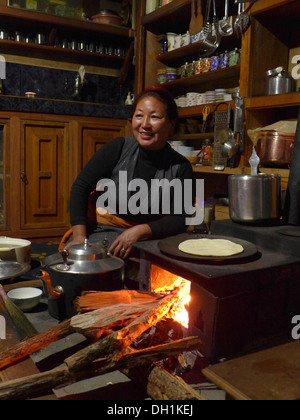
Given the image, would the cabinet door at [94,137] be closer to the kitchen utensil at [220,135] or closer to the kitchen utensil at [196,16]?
the kitchen utensil at [196,16]

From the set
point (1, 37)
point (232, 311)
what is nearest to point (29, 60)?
point (1, 37)

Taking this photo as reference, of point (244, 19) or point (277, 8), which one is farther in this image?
point (244, 19)

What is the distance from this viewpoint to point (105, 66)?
425cm

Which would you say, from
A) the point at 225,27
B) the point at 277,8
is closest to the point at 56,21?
the point at 225,27

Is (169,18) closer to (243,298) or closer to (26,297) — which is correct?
(26,297)

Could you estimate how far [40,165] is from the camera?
371 cm

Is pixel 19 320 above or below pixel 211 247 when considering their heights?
below

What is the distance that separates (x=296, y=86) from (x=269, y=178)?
1543 mm

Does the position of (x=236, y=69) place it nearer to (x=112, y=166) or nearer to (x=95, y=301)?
(x=112, y=166)

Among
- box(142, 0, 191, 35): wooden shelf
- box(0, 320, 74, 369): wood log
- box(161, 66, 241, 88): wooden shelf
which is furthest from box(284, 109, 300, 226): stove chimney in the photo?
box(142, 0, 191, 35): wooden shelf

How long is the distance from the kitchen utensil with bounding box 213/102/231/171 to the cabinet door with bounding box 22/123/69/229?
5.00 feet

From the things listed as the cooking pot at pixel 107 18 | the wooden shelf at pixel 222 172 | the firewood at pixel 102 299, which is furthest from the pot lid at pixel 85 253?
the cooking pot at pixel 107 18

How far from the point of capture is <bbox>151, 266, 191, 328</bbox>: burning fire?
1420 mm

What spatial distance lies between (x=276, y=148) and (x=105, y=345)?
1706 millimetres
